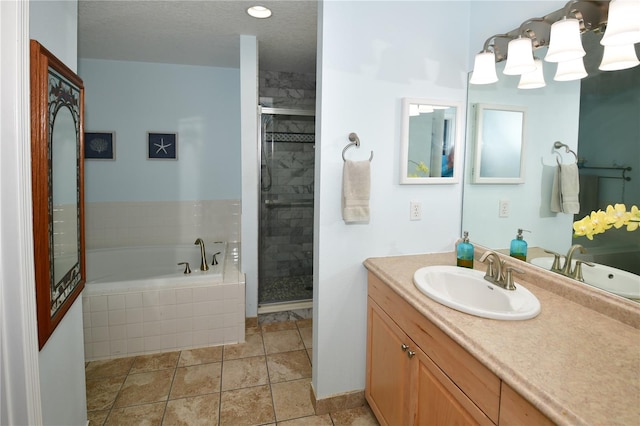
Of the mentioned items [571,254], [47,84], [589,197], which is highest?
[47,84]

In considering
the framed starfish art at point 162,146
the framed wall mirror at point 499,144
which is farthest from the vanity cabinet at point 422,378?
the framed starfish art at point 162,146

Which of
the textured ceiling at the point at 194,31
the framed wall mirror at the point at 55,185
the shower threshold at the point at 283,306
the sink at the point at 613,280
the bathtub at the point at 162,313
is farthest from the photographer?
the shower threshold at the point at 283,306

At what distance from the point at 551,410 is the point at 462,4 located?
204 cm

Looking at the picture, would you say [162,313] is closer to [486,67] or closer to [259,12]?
[259,12]

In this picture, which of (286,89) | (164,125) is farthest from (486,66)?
(164,125)

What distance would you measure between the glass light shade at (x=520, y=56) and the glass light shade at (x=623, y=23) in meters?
0.34

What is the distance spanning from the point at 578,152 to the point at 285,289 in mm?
2631

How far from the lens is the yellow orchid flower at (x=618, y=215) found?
123 centimetres

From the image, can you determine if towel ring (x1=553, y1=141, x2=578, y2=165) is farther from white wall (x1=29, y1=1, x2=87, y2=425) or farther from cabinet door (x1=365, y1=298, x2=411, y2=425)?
white wall (x1=29, y1=1, x2=87, y2=425)

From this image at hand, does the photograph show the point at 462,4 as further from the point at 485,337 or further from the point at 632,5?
the point at 485,337

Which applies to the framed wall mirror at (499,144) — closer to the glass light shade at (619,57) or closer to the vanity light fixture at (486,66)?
the vanity light fixture at (486,66)

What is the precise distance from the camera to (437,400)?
122 centimetres

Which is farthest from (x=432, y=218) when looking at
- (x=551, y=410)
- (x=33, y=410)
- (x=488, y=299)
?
(x=33, y=410)

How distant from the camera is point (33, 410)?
110 cm
